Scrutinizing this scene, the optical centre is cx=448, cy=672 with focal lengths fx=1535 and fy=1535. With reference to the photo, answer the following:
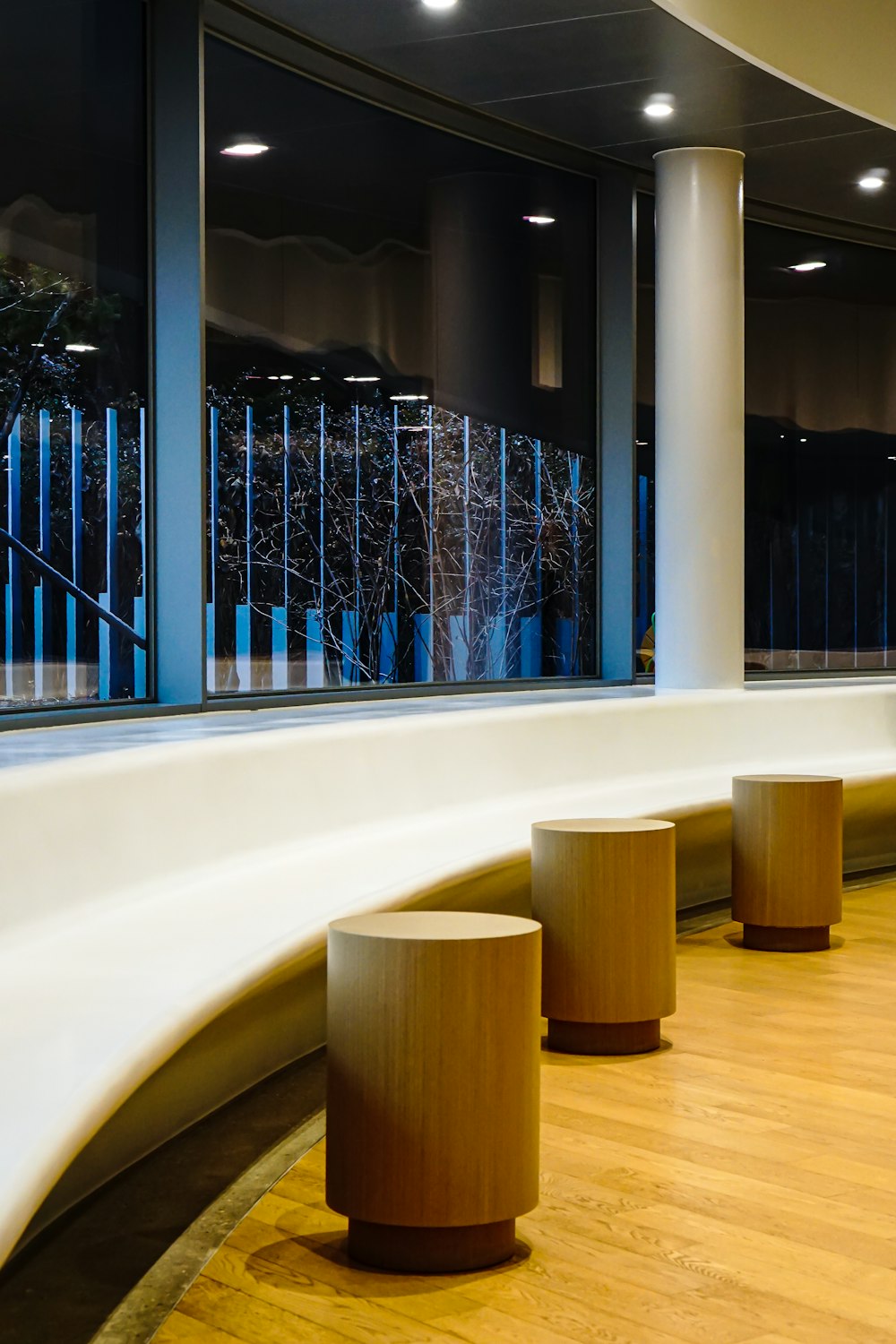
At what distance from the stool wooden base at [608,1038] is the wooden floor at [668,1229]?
0.06 m

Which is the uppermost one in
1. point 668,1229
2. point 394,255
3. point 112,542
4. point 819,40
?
point 819,40

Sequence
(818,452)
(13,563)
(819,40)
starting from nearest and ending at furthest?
(13,563) < (819,40) < (818,452)

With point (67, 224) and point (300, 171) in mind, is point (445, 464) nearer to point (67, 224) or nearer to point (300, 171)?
point (300, 171)

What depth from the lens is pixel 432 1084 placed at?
98.0 inches

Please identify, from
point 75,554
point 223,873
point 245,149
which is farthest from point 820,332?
point 223,873

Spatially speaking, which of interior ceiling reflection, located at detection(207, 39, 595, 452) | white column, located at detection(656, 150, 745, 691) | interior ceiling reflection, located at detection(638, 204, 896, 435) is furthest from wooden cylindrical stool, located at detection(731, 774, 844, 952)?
interior ceiling reflection, located at detection(638, 204, 896, 435)

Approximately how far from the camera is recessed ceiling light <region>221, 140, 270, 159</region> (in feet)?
17.0

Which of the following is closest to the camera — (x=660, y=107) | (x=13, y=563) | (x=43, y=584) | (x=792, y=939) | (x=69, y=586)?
(x=13, y=563)

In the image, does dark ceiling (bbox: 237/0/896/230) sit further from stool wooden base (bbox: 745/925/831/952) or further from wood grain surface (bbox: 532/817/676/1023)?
stool wooden base (bbox: 745/925/831/952)

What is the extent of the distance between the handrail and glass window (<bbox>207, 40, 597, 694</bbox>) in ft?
1.26

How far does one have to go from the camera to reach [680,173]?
21.5ft

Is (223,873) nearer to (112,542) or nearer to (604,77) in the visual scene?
(112,542)

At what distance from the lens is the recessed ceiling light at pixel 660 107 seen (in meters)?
5.93

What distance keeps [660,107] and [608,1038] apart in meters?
3.84
